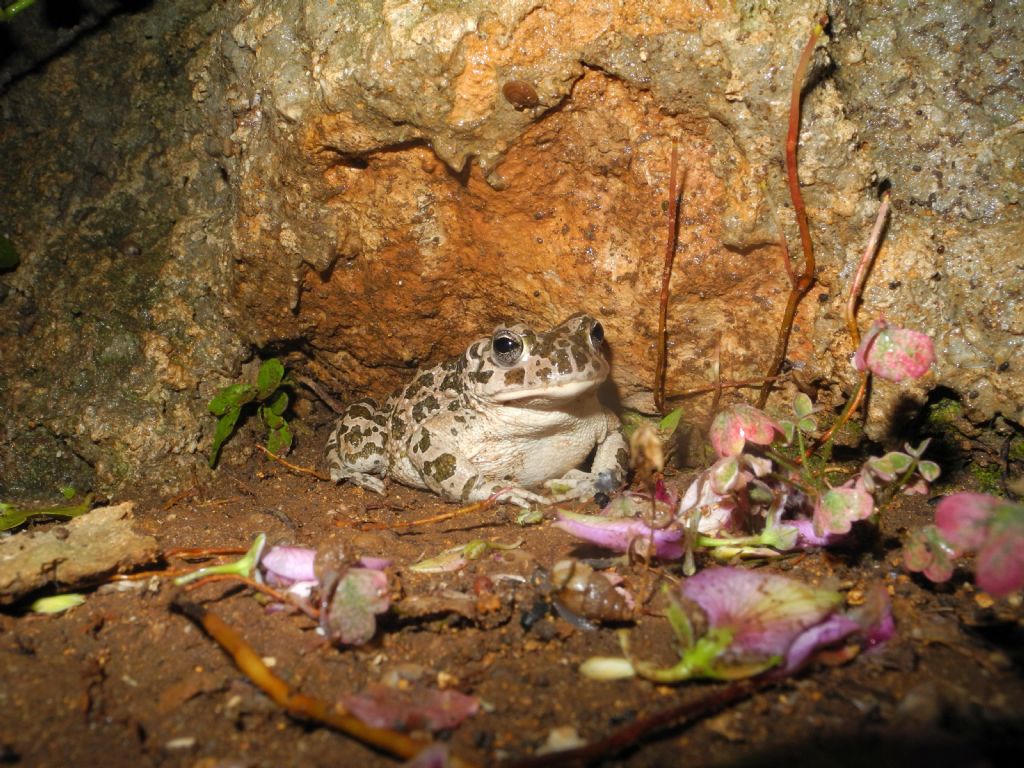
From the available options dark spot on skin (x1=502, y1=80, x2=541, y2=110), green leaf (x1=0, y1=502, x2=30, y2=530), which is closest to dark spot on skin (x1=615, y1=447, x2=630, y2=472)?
dark spot on skin (x1=502, y1=80, x2=541, y2=110)

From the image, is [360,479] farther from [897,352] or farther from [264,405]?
[897,352]

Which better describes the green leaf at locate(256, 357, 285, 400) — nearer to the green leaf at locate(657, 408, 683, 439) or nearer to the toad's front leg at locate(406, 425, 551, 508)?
the toad's front leg at locate(406, 425, 551, 508)

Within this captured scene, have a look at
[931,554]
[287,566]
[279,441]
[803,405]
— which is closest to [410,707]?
[287,566]

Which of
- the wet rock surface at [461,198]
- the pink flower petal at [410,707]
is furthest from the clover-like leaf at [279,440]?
the pink flower petal at [410,707]

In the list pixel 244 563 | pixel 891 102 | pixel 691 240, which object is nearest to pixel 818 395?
pixel 691 240

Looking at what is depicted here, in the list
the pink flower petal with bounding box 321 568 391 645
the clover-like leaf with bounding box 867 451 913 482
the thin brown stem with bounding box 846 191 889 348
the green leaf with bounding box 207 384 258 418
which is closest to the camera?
the pink flower petal with bounding box 321 568 391 645

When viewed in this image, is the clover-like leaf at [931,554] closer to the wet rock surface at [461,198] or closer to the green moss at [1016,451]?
the wet rock surface at [461,198]

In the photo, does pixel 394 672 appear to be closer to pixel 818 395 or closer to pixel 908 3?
pixel 818 395

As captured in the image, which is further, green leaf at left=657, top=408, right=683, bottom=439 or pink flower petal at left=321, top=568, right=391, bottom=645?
green leaf at left=657, top=408, right=683, bottom=439
